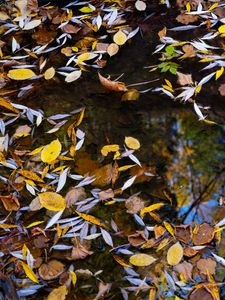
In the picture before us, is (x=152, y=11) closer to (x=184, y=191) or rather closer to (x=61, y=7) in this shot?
(x=61, y=7)

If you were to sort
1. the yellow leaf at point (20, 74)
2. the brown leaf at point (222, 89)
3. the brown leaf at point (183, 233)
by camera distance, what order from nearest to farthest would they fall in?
the brown leaf at point (183, 233) < the brown leaf at point (222, 89) < the yellow leaf at point (20, 74)

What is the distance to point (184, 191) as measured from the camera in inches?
92.9

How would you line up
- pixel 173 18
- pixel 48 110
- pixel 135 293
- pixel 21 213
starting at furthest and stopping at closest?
1. pixel 173 18
2. pixel 48 110
3. pixel 21 213
4. pixel 135 293

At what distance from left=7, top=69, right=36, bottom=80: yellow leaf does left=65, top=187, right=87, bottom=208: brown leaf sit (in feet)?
3.44

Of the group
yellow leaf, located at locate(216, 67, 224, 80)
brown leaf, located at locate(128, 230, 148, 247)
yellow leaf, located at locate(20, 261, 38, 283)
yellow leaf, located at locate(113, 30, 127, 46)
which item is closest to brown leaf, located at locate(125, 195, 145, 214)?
brown leaf, located at locate(128, 230, 148, 247)

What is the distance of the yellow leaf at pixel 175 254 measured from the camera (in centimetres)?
202

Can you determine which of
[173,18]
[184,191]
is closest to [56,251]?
[184,191]

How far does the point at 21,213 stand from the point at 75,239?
350 millimetres

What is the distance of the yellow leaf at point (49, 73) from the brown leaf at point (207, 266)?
5.50 feet

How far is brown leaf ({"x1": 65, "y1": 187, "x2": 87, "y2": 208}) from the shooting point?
7.45 feet

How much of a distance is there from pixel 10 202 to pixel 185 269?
102 centimetres

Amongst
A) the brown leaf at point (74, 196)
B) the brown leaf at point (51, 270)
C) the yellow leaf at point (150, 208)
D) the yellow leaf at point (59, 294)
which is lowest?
the yellow leaf at point (59, 294)

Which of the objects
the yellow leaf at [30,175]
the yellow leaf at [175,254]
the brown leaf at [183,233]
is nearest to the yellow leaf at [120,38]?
the yellow leaf at [30,175]

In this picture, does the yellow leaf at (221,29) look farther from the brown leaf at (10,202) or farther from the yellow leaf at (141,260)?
the brown leaf at (10,202)
